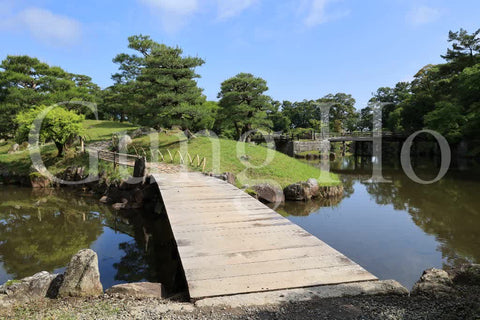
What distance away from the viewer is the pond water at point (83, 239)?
286 inches

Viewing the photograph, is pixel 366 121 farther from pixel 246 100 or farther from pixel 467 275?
pixel 467 275

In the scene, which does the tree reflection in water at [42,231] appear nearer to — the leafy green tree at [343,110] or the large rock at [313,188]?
the large rock at [313,188]

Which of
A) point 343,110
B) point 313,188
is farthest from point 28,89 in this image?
point 343,110

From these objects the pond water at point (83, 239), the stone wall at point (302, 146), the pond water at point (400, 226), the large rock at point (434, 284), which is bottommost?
the pond water at point (83, 239)

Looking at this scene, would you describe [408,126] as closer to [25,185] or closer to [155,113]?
[155,113]

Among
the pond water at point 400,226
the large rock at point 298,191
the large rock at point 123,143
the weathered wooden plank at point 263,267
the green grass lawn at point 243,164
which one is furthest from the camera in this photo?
the large rock at point 123,143

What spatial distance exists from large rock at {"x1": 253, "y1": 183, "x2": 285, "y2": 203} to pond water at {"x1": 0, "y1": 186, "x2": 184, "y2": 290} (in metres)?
4.25

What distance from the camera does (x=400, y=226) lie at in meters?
Result: 10.5

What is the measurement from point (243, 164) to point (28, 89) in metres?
21.4

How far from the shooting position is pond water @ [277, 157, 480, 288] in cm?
753

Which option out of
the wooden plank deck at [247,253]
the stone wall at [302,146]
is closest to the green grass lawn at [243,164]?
the wooden plank deck at [247,253]

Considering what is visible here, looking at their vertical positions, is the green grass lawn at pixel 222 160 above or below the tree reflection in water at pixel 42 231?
above

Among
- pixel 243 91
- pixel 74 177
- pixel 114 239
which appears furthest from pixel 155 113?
pixel 114 239

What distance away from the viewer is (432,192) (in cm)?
1678
